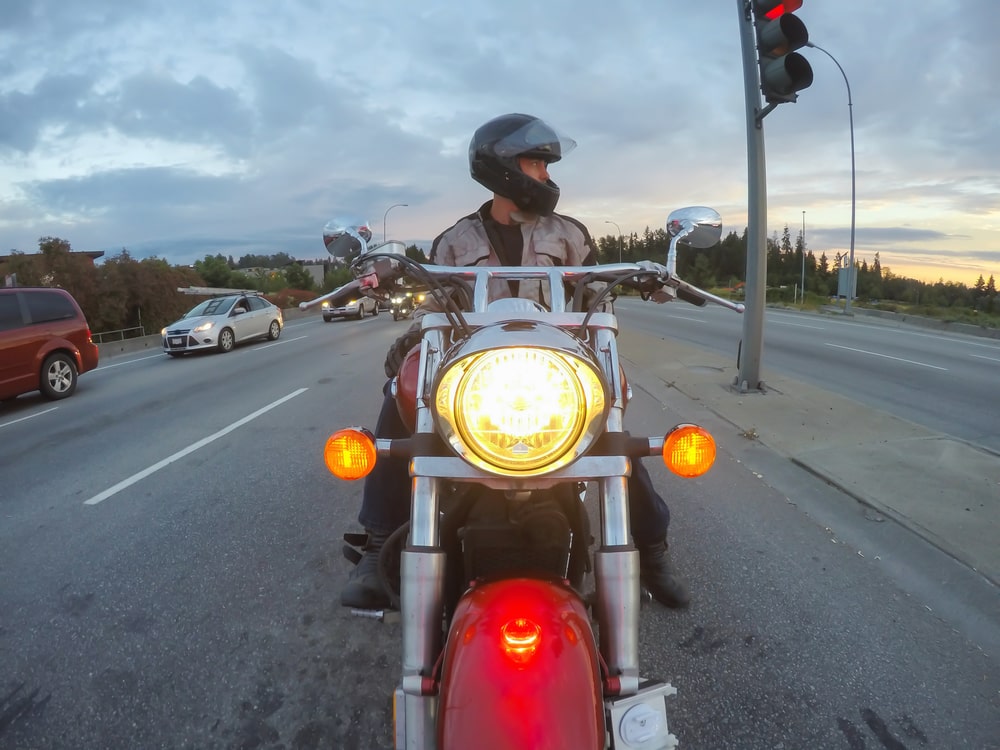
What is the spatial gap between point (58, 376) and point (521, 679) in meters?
11.0

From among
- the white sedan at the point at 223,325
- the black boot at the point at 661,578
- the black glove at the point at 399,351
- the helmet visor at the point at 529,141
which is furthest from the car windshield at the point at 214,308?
the black boot at the point at 661,578

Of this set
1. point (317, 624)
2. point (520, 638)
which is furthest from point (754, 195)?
A: point (520, 638)

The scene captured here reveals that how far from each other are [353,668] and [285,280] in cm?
6899

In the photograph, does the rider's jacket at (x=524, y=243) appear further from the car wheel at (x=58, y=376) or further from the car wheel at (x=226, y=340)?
the car wheel at (x=226, y=340)

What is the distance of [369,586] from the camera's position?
273 cm

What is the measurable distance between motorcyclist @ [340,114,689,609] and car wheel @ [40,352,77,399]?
30.2ft

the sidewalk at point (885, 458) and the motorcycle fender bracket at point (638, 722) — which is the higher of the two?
the motorcycle fender bracket at point (638, 722)

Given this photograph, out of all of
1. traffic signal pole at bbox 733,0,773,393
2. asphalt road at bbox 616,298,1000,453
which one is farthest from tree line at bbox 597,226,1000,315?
traffic signal pole at bbox 733,0,773,393

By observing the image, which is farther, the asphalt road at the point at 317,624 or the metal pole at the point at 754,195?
the metal pole at the point at 754,195

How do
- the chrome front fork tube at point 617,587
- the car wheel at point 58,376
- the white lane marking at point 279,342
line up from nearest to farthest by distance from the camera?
the chrome front fork tube at point 617,587, the car wheel at point 58,376, the white lane marking at point 279,342

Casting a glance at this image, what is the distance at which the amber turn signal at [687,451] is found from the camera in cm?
180

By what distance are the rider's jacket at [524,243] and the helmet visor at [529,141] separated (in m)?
0.33

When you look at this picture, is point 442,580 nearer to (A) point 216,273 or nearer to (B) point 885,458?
(B) point 885,458

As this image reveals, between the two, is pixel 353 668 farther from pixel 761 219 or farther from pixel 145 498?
pixel 761 219
